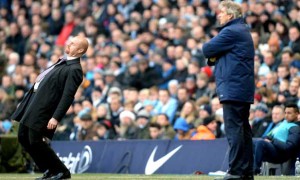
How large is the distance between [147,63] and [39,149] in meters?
11.6

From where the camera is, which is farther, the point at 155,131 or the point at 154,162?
the point at 155,131

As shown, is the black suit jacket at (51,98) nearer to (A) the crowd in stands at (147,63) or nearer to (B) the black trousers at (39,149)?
(B) the black trousers at (39,149)

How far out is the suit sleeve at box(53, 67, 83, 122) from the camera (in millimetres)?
12094

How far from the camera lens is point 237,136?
10.8m

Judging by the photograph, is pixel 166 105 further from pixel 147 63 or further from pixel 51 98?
pixel 51 98

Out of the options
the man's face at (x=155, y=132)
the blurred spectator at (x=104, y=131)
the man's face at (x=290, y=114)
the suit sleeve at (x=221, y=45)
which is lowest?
the blurred spectator at (x=104, y=131)

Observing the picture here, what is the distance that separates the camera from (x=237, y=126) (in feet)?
35.6

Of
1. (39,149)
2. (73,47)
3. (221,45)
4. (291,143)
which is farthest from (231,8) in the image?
(291,143)

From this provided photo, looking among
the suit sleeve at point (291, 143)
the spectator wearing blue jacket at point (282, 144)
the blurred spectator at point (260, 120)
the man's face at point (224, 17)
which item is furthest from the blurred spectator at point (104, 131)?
the man's face at point (224, 17)

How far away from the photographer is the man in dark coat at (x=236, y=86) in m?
10.8

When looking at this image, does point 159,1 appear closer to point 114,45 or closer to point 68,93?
point 114,45

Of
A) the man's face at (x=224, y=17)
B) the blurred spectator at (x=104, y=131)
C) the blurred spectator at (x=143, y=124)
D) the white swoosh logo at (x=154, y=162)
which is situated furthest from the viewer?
the blurred spectator at (x=104, y=131)

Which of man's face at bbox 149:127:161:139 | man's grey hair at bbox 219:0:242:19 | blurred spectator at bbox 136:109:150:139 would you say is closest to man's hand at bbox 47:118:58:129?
man's grey hair at bbox 219:0:242:19

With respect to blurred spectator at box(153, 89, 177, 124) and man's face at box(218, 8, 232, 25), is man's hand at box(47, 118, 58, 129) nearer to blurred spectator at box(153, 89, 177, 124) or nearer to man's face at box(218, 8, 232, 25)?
man's face at box(218, 8, 232, 25)
